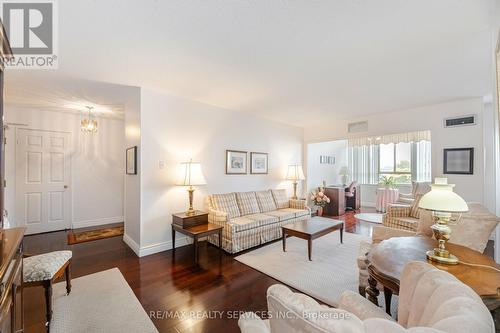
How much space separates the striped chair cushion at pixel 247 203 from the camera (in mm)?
4184

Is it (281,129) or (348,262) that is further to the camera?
(281,129)

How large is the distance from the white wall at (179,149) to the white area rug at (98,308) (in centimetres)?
86

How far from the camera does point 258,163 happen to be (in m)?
5.09

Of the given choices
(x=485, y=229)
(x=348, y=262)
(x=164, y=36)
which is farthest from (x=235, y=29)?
(x=348, y=262)

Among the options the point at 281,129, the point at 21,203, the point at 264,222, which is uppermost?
the point at 281,129

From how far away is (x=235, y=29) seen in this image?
6.30 ft

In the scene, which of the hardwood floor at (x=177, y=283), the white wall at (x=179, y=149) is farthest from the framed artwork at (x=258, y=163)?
the hardwood floor at (x=177, y=283)

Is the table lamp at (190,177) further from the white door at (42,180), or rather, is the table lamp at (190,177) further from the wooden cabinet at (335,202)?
the wooden cabinet at (335,202)

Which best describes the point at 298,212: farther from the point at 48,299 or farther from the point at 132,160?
the point at 48,299

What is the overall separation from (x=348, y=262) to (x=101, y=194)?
5.30 meters

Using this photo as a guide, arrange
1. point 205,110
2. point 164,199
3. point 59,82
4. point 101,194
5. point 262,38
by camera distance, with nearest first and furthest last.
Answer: point 262,38
point 59,82
point 164,199
point 205,110
point 101,194

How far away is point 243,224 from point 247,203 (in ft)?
2.80

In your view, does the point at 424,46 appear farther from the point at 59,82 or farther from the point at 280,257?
the point at 59,82

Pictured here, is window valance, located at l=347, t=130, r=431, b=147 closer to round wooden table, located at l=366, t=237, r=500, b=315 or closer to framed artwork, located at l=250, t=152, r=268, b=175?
framed artwork, located at l=250, t=152, r=268, b=175
